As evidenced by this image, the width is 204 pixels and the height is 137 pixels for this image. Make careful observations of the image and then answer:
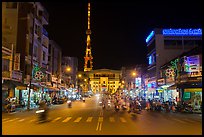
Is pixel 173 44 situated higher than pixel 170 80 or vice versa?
pixel 173 44

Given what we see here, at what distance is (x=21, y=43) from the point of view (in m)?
49.7

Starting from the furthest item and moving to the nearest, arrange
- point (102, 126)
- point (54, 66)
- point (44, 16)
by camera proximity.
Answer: point (54, 66)
point (44, 16)
point (102, 126)

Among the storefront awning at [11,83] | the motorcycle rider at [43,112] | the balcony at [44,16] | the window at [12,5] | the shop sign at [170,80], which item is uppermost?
the balcony at [44,16]

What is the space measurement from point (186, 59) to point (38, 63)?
31.0m

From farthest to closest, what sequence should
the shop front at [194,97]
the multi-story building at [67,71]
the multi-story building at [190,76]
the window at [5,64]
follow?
1. the multi-story building at [67,71]
2. the multi-story building at [190,76]
3. the window at [5,64]
4. the shop front at [194,97]

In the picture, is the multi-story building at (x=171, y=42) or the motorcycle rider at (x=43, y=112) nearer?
the motorcycle rider at (x=43, y=112)

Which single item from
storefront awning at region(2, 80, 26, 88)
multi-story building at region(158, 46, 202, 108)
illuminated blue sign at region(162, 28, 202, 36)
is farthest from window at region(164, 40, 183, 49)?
storefront awning at region(2, 80, 26, 88)

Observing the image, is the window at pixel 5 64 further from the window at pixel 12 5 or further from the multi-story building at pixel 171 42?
the multi-story building at pixel 171 42

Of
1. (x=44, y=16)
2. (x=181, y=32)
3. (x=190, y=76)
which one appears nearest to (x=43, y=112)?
A: (x=190, y=76)

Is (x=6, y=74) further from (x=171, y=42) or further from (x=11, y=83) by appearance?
(x=171, y=42)

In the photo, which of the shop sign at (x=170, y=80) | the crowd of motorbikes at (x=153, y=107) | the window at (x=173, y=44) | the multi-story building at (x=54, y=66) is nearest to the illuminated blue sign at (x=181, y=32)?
the window at (x=173, y=44)

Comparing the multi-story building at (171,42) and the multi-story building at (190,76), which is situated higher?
the multi-story building at (171,42)

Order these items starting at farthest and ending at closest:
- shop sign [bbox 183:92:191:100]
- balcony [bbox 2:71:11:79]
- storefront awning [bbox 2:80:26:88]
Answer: shop sign [bbox 183:92:191:100], storefront awning [bbox 2:80:26:88], balcony [bbox 2:71:11:79]

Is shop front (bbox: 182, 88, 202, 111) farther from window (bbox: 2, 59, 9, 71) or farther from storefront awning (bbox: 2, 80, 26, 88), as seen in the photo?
window (bbox: 2, 59, 9, 71)
